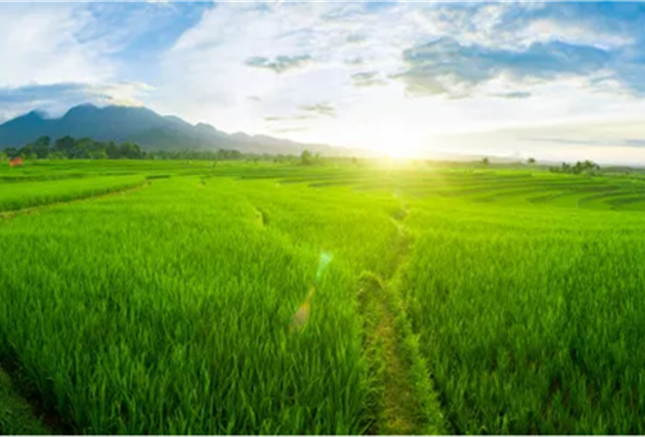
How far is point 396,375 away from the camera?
3289mm

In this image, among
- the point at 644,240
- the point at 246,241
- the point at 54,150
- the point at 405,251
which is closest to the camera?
the point at 246,241

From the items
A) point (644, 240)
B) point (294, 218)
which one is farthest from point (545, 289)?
point (294, 218)

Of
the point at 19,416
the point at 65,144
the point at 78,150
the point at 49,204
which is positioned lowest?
the point at 19,416

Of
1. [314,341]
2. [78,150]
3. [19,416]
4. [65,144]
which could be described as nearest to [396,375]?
[314,341]

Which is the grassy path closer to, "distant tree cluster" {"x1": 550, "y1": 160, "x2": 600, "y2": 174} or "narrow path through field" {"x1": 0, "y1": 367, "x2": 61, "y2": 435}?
"narrow path through field" {"x1": 0, "y1": 367, "x2": 61, "y2": 435}

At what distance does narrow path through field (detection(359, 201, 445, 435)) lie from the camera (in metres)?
2.70

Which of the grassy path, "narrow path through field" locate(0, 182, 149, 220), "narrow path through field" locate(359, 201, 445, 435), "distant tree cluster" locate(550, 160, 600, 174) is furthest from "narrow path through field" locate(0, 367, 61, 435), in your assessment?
"distant tree cluster" locate(550, 160, 600, 174)

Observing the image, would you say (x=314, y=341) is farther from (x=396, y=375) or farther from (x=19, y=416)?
(x=19, y=416)

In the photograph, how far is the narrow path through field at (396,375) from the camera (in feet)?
8.84

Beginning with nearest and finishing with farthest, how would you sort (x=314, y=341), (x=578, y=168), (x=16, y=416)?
1. (x=16, y=416)
2. (x=314, y=341)
3. (x=578, y=168)

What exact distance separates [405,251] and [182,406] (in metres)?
6.02

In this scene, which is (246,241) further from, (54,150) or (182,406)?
(54,150)

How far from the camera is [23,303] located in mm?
3873

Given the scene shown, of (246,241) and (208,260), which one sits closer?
(208,260)
